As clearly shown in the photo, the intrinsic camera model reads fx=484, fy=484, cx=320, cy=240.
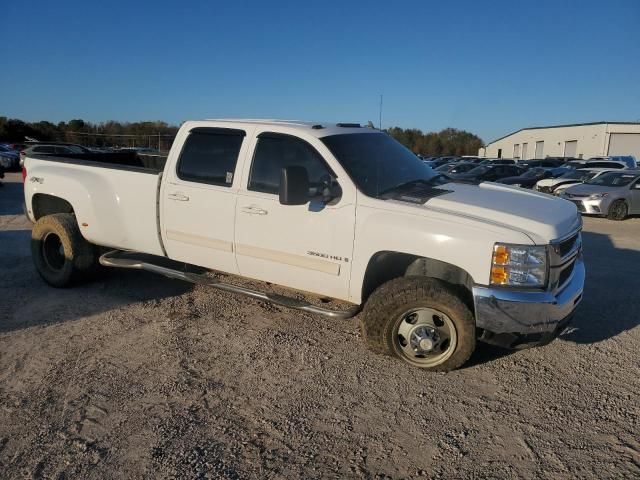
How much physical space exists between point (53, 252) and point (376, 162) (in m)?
4.22

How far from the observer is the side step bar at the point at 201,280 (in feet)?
13.5

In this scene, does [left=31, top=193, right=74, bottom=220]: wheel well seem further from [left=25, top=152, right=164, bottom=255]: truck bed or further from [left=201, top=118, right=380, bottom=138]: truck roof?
[left=201, top=118, right=380, bottom=138]: truck roof

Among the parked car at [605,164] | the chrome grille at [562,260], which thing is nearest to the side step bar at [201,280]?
the chrome grille at [562,260]

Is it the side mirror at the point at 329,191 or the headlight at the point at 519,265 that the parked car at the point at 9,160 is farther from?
the headlight at the point at 519,265

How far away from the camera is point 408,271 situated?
4.06 m

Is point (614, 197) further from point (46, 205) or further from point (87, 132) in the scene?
point (87, 132)

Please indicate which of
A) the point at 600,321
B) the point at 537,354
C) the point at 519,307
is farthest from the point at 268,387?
the point at 600,321

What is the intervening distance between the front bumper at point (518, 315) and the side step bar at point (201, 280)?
41.5 inches

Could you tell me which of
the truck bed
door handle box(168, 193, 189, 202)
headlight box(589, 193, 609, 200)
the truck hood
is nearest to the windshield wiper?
the truck hood

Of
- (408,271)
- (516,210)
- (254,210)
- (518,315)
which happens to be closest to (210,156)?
(254,210)

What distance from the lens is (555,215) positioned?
3.90m

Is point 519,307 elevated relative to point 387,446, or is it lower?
elevated

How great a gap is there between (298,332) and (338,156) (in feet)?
5.68

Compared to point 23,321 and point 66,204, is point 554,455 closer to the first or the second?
point 23,321
